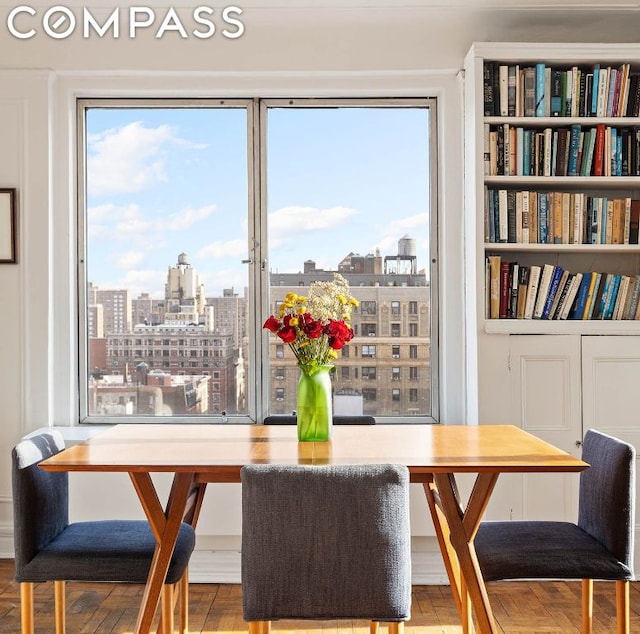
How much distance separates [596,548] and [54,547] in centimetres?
170

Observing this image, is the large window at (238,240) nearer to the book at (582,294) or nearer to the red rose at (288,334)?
the book at (582,294)

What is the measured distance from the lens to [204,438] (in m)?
2.59

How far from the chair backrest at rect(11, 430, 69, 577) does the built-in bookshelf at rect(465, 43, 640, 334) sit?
1.98 meters

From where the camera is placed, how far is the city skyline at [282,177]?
3.81 meters

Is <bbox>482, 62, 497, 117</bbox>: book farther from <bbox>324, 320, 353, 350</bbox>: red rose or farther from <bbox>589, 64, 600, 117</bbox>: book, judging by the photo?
<bbox>324, 320, 353, 350</bbox>: red rose

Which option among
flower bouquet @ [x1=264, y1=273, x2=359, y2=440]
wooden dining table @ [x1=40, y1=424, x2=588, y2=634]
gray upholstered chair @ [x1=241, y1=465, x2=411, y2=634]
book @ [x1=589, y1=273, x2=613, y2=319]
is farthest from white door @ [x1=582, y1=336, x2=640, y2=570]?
gray upholstered chair @ [x1=241, y1=465, x2=411, y2=634]

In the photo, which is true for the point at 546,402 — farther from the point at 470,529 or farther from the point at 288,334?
the point at 288,334

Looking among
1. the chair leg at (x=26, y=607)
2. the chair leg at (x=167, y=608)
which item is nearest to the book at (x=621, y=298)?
the chair leg at (x=167, y=608)

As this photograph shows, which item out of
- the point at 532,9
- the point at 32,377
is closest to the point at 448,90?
the point at 532,9

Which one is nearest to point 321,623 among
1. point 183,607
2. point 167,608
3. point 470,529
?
point 183,607

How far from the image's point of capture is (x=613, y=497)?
7.41 ft

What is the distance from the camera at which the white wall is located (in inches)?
141

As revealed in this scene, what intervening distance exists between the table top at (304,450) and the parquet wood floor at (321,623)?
0.80m

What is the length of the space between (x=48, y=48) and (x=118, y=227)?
93 centimetres
